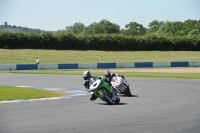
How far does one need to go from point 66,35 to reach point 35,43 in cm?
540

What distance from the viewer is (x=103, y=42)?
64.1 meters

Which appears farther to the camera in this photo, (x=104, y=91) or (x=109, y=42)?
(x=109, y=42)

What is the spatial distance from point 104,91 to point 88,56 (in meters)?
43.0

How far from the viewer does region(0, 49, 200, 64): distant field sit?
50.9 meters

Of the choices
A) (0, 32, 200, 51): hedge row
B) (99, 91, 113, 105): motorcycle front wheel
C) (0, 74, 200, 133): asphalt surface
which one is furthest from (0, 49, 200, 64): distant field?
(0, 74, 200, 133): asphalt surface

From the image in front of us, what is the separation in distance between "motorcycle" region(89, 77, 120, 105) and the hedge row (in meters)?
43.8

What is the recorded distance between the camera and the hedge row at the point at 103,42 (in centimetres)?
5891

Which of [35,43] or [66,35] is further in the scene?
[66,35]

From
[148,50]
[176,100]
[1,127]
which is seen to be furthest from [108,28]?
[1,127]

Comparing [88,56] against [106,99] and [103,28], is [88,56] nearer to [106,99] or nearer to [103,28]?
[103,28]

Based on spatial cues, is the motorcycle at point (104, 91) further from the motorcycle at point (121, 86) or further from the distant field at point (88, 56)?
the distant field at point (88, 56)

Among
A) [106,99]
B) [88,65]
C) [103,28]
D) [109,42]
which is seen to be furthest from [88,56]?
[106,99]

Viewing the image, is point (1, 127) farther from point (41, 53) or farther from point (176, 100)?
point (41, 53)

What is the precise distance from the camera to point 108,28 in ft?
296
